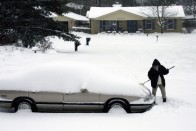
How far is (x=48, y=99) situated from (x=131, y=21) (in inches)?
1982

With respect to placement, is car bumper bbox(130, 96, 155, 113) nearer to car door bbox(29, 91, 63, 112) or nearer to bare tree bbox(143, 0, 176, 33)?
car door bbox(29, 91, 63, 112)

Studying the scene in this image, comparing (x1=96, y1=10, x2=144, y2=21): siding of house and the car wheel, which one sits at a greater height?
(x1=96, y1=10, x2=144, y2=21): siding of house

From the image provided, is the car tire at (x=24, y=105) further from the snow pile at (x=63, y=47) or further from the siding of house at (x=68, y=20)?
the siding of house at (x=68, y=20)

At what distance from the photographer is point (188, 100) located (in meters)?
11.2

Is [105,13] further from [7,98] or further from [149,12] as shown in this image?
[7,98]

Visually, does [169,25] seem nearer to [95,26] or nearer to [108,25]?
[108,25]

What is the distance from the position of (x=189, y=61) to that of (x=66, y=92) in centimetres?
1505

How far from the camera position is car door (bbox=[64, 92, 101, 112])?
30.7 feet

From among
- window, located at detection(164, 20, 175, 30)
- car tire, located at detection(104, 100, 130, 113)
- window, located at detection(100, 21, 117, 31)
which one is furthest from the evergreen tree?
window, located at detection(164, 20, 175, 30)

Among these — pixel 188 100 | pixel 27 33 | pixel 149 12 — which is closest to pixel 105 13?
pixel 149 12

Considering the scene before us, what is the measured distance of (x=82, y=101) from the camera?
369 inches

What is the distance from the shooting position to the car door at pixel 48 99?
9414mm

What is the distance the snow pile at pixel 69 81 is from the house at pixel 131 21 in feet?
158

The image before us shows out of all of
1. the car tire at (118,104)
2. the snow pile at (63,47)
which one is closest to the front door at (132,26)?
the snow pile at (63,47)
